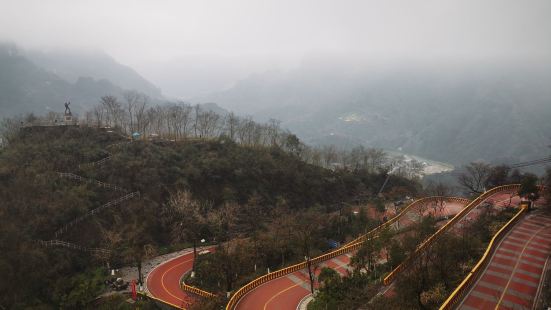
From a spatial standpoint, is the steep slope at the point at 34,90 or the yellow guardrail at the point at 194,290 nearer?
the yellow guardrail at the point at 194,290

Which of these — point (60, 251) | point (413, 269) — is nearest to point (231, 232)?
point (60, 251)

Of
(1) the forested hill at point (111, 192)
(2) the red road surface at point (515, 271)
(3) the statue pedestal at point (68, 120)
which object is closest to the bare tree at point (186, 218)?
(1) the forested hill at point (111, 192)

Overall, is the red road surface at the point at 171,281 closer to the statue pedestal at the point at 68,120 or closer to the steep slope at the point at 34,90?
the statue pedestal at the point at 68,120

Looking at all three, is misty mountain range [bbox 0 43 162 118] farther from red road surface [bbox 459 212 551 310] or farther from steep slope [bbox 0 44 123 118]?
red road surface [bbox 459 212 551 310]

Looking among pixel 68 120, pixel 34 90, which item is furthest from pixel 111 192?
pixel 34 90

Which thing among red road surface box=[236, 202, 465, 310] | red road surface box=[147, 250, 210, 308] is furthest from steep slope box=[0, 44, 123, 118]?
red road surface box=[236, 202, 465, 310]

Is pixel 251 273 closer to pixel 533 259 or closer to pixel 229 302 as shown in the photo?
pixel 229 302
